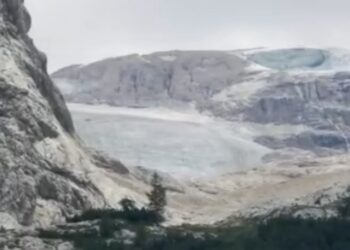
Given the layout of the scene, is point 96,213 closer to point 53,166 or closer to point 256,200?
point 53,166

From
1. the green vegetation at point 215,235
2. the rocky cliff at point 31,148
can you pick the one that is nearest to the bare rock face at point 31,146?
the rocky cliff at point 31,148

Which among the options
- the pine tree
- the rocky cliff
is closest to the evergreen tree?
the pine tree

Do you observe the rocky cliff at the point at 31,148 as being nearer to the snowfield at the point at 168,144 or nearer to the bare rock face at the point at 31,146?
the bare rock face at the point at 31,146

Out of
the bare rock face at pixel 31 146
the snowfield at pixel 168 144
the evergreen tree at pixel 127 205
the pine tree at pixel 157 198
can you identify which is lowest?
the snowfield at pixel 168 144

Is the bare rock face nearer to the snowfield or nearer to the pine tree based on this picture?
the pine tree

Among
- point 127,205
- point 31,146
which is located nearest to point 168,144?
point 127,205

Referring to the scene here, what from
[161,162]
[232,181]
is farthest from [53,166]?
[161,162]

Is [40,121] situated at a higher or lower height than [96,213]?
higher
